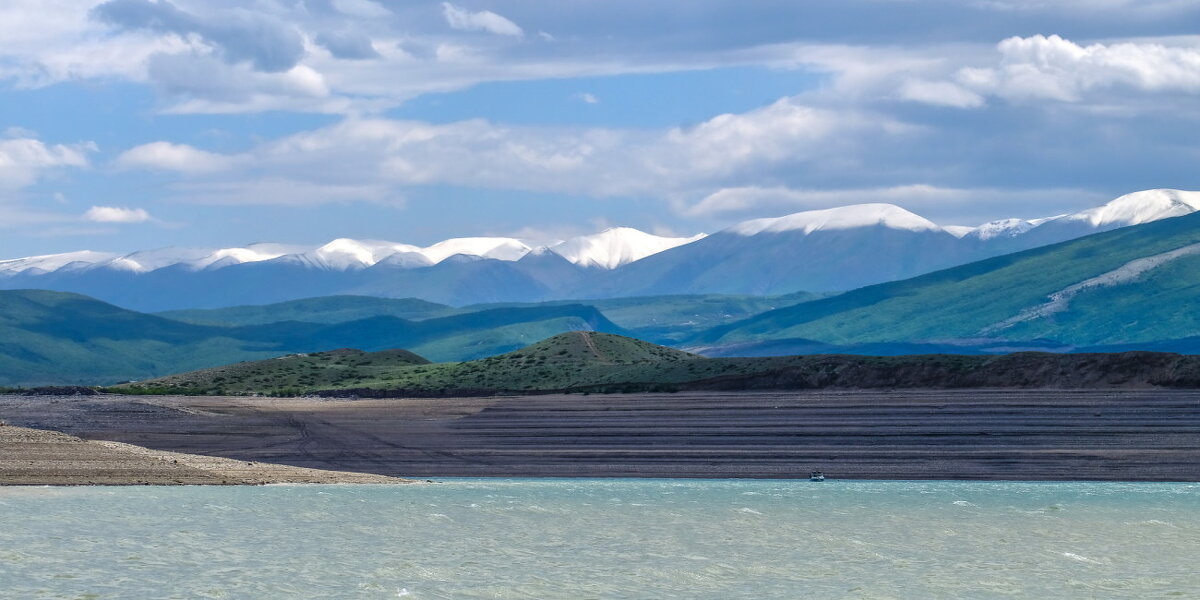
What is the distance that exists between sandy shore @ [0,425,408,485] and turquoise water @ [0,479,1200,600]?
108 inches

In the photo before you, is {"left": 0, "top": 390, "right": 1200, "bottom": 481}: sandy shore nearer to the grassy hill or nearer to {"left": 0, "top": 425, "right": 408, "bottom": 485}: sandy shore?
the grassy hill

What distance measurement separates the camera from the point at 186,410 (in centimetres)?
9950

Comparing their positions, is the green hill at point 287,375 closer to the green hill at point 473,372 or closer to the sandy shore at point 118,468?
the green hill at point 473,372

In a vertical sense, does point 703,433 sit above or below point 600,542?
above

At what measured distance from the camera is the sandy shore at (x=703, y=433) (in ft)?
266

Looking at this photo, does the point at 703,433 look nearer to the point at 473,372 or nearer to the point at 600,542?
the point at 473,372

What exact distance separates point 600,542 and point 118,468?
3106 centimetres

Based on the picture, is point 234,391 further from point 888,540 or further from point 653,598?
point 653,598

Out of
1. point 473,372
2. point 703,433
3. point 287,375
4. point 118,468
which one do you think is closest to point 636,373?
point 473,372

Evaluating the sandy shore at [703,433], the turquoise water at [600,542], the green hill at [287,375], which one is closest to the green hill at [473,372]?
the green hill at [287,375]

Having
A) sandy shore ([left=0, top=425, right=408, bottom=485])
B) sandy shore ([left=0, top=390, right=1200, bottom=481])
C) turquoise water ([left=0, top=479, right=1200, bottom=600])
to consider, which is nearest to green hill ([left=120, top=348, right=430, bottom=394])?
sandy shore ([left=0, top=390, right=1200, bottom=481])

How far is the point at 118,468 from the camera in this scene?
73.5m

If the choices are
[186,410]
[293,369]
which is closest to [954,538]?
[186,410]

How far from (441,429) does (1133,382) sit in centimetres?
4424
